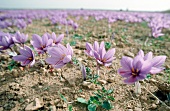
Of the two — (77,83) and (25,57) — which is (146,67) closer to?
(77,83)

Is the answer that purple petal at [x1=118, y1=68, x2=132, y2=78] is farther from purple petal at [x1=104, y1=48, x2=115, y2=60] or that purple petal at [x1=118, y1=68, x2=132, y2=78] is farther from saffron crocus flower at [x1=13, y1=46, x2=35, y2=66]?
saffron crocus flower at [x1=13, y1=46, x2=35, y2=66]

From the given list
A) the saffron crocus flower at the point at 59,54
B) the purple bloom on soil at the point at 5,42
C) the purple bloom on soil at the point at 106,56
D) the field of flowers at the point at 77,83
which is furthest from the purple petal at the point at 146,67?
the purple bloom on soil at the point at 5,42

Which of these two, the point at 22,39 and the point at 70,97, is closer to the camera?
the point at 70,97

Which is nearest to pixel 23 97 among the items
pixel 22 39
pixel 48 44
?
pixel 48 44

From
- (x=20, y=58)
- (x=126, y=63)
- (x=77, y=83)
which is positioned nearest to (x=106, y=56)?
(x=126, y=63)

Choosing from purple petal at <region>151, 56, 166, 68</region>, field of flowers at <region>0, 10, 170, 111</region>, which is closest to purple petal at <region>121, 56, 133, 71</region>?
field of flowers at <region>0, 10, 170, 111</region>

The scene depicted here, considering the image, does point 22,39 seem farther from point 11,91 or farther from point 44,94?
point 44,94
